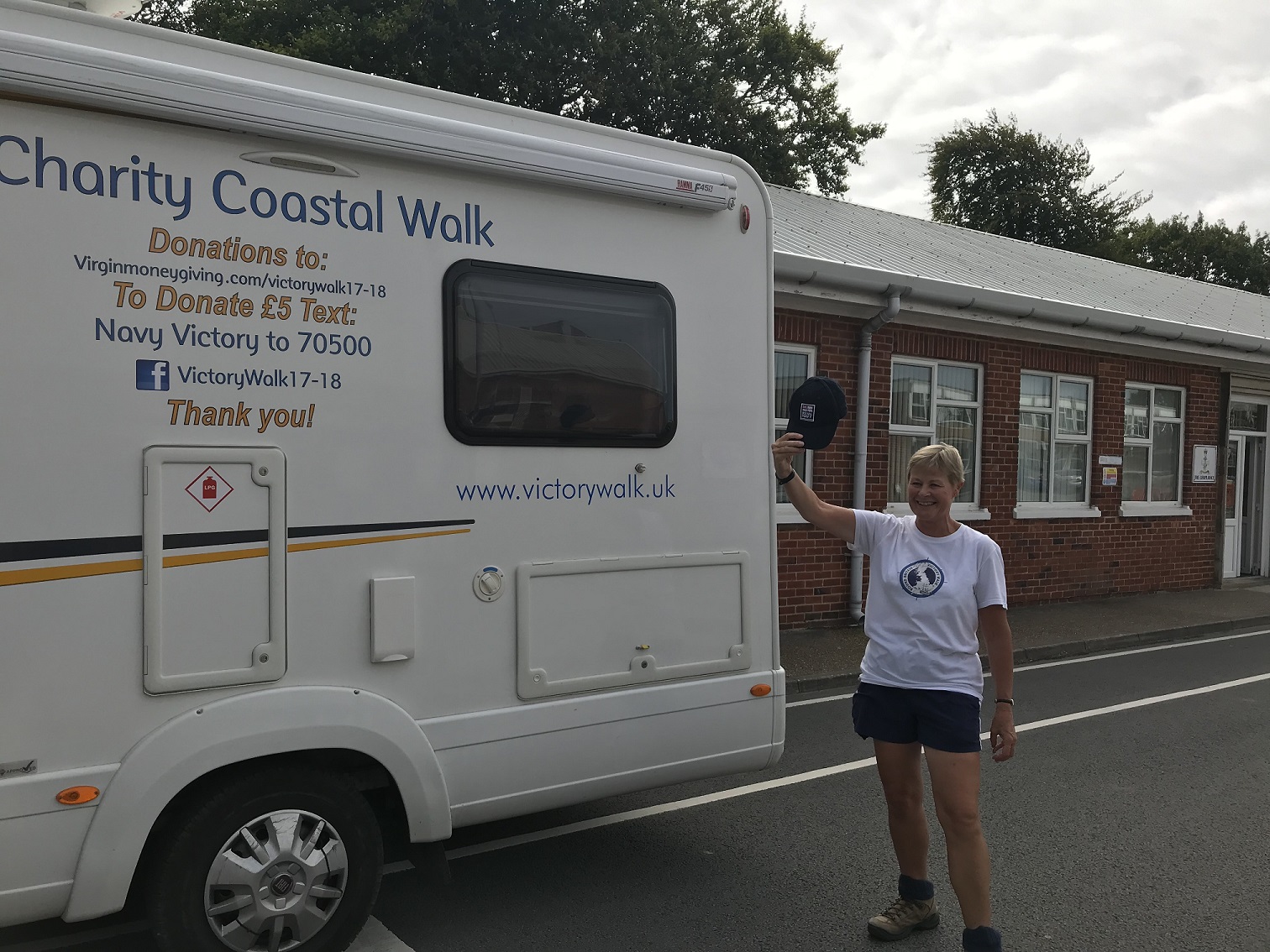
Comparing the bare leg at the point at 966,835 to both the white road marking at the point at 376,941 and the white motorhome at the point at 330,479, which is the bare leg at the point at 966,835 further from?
the white road marking at the point at 376,941

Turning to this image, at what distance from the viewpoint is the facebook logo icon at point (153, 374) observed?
3.06 metres

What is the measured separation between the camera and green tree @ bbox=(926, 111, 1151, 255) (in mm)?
36438

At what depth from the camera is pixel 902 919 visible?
12.5 ft

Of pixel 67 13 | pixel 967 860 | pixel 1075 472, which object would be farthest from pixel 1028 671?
pixel 67 13

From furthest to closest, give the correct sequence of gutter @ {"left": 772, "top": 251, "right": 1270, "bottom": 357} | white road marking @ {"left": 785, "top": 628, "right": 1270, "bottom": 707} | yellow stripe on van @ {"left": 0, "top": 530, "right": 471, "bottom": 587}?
1. gutter @ {"left": 772, "top": 251, "right": 1270, "bottom": 357}
2. white road marking @ {"left": 785, "top": 628, "right": 1270, "bottom": 707}
3. yellow stripe on van @ {"left": 0, "top": 530, "right": 471, "bottom": 587}

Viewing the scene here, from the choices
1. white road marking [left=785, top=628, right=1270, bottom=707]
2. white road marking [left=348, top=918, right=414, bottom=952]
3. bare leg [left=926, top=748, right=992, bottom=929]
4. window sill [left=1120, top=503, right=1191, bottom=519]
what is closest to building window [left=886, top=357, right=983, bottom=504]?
white road marking [left=785, top=628, right=1270, bottom=707]

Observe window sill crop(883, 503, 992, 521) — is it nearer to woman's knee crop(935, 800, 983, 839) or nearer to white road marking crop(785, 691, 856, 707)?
white road marking crop(785, 691, 856, 707)

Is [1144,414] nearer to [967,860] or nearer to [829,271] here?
[829,271]

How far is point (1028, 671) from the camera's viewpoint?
9156mm

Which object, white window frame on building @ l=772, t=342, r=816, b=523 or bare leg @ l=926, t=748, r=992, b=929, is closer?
bare leg @ l=926, t=748, r=992, b=929

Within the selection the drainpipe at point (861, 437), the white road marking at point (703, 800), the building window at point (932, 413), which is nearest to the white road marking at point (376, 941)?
the white road marking at point (703, 800)

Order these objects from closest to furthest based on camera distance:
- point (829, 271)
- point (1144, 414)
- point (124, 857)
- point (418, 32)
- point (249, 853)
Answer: point (124, 857), point (249, 853), point (829, 271), point (1144, 414), point (418, 32)

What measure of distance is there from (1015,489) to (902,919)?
9200 mm

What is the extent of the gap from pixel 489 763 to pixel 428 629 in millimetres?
528
